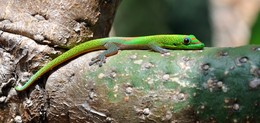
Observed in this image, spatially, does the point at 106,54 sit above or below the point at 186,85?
above

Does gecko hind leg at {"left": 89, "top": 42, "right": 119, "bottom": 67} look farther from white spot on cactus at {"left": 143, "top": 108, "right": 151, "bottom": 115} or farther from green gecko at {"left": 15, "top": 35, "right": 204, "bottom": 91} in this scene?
white spot on cactus at {"left": 143, "top": 108, "right": 151, "bottom": 115}

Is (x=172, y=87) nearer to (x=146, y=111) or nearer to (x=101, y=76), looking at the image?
(x=146, y=111)

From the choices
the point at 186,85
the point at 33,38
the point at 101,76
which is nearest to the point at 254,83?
the point at 186,85

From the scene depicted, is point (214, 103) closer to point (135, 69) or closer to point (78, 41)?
point (135, 69)

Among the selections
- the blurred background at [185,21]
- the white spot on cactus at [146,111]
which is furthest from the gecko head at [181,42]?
the blurred background at [185,21]

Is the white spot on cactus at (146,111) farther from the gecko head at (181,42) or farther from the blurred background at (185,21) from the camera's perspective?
the blurred background at (185,21)

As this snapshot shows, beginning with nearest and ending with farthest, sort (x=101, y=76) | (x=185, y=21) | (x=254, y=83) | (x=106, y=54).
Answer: (x=254, y=83)
(x=101, y=76)
(x=106, y=54)
(x=185, y=21)

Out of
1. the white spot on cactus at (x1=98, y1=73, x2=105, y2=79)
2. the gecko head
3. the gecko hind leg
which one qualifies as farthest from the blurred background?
the white spot on cactus at (x1=98, y1=73, x2=105, y2=79)
